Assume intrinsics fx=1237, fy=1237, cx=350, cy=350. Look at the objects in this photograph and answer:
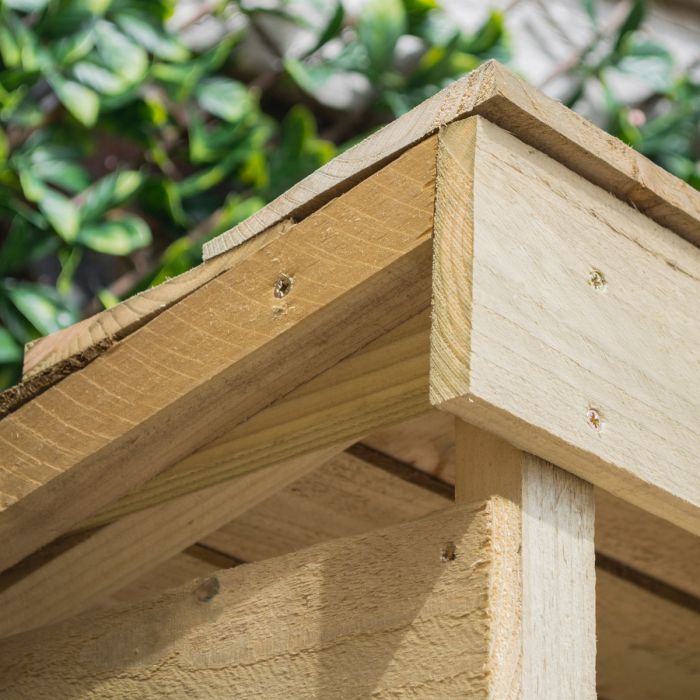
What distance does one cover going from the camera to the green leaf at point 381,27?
9.46 feet

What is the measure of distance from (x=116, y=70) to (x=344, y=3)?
67cm

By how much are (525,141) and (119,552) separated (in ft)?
1.65

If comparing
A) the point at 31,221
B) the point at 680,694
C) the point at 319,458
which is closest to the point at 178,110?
the point at 31,221

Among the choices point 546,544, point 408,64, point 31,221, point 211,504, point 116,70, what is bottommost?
point 546,544

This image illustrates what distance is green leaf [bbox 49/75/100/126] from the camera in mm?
2604

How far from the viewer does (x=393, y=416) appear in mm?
825

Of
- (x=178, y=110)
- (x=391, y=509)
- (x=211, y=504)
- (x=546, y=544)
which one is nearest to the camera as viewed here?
(x=546, y=544)

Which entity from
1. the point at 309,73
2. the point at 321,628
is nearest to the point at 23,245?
the point at 309,73

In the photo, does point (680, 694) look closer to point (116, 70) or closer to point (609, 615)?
point (609, 615)

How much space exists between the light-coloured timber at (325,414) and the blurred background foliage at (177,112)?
164 centimetres

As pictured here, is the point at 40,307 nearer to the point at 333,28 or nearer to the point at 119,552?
the point at 333,28

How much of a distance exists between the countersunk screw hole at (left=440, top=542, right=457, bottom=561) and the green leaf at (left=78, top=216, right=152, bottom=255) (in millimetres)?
1976

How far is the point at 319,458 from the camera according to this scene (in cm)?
90

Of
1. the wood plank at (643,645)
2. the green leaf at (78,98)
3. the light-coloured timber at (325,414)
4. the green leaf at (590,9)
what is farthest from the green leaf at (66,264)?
the light-coloured timber at (325,414)
